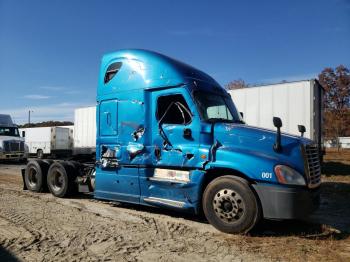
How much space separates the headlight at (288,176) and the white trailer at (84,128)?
2135cm

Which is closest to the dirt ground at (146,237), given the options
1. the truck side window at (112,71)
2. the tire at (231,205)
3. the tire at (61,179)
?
the tire at (231,205)

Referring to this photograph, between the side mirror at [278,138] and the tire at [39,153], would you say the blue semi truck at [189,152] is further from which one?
the tire at [39,153]

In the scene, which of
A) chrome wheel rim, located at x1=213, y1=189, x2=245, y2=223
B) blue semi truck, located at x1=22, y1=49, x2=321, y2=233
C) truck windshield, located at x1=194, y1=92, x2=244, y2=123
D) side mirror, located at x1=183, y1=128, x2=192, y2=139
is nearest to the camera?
blue semi truck, located at x1=22, y1=49, x2=321, y2=233

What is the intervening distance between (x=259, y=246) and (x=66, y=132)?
3120 centimetres

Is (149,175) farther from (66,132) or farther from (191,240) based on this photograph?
(66,132)

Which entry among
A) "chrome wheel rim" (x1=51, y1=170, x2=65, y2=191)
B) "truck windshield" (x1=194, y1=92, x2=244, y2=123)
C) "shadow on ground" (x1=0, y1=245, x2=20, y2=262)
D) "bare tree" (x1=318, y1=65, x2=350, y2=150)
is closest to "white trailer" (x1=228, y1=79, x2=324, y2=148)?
"truck windshield" (x1=194, y1=92, x2=244, y2=123)

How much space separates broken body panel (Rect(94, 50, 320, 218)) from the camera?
6020mm

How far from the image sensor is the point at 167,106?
7.34 meters

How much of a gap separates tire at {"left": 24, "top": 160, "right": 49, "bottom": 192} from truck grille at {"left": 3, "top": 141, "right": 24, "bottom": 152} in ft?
51.4

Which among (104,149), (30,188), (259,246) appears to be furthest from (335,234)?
(30,188)

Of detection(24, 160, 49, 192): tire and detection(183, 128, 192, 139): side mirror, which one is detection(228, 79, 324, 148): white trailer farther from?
detection(24, 160, 49, 192): tire

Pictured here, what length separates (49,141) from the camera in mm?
33031

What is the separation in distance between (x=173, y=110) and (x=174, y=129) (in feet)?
1.29

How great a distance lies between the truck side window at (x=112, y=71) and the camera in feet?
27.1
